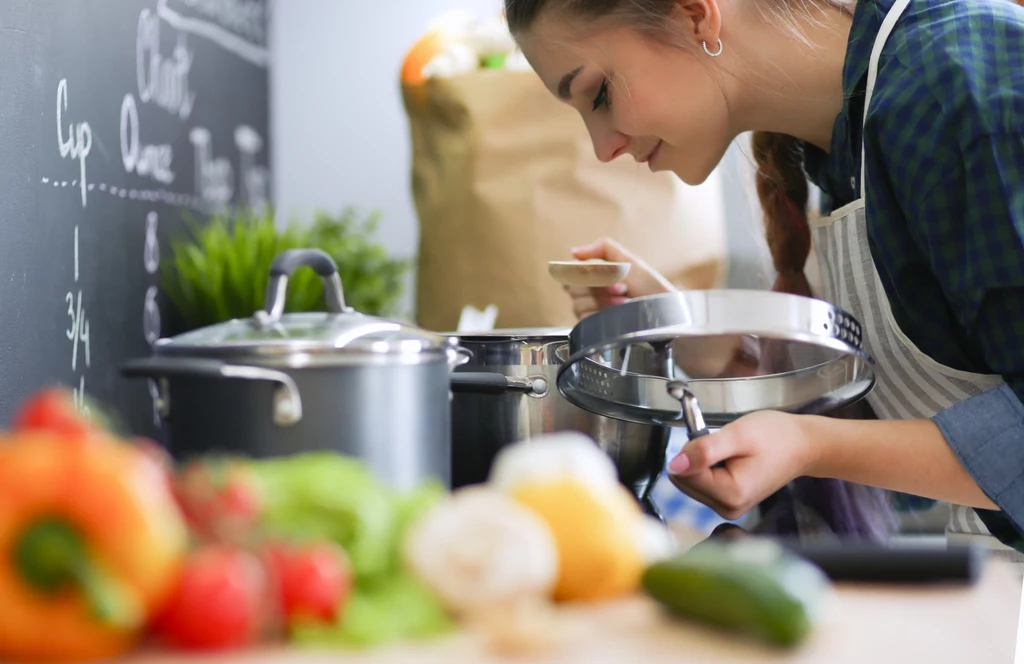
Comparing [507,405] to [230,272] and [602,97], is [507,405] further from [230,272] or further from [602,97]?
[230,272]

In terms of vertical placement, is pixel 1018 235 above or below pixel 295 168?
below

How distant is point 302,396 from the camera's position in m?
0.52

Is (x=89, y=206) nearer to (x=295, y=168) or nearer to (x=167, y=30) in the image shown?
(x=167, y=30)

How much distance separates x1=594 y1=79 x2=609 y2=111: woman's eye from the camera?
3.27 feet

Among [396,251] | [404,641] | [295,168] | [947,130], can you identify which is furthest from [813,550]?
[295,168]

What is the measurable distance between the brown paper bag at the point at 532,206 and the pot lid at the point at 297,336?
894 millimetres

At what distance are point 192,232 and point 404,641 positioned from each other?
153 cm

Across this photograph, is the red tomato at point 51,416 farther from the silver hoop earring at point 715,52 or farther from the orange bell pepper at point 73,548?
the silver hoop earring at point 715,52

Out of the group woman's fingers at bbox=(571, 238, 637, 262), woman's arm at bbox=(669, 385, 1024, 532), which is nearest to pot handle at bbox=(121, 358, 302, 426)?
woman's arm at bbox=(669, 385, 1024, 532)

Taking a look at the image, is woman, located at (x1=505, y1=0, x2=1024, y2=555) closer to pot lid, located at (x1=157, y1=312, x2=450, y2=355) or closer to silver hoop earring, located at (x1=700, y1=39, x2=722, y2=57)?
silver hoop earring, located at (x1=700, y1=39, x2=722, y2=57)

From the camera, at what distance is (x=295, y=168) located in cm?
231

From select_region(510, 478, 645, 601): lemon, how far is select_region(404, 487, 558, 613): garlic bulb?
2cm

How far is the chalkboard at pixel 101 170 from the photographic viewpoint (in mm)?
1062

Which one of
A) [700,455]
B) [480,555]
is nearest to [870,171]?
[700,455]
